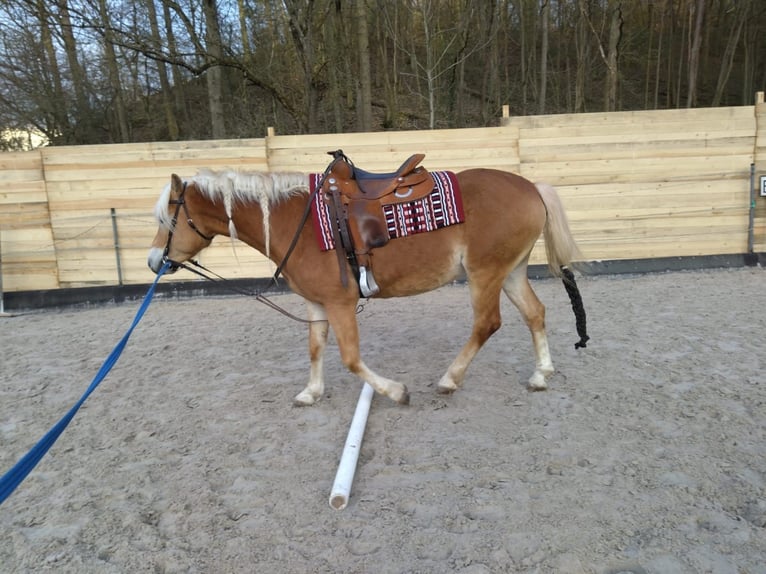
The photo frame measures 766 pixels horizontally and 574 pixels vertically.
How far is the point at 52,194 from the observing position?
23.1 ft

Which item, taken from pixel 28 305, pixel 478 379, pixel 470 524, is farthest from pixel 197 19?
pixel 470 524

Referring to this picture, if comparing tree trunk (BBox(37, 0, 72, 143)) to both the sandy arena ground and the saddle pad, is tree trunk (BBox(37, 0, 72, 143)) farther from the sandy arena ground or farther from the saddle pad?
the saddle pad

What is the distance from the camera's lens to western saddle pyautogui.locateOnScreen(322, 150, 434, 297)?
3.09 meters

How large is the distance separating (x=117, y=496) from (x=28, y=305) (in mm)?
6034

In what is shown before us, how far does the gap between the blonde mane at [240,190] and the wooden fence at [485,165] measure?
3.91 meters

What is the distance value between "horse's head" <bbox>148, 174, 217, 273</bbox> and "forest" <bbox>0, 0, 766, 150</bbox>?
297 inches

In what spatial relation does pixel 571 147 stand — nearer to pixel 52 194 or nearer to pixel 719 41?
pixel 52 194

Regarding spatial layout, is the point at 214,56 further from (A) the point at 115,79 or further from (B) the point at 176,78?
(B) the point at 176,78

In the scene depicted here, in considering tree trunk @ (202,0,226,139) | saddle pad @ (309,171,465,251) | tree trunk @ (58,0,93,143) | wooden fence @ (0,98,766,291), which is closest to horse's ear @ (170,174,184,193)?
saddle pad @ (309,171,465,251)

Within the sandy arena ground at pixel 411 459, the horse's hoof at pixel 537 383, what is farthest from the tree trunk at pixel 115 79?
the horse's hoof at pixel 537 383

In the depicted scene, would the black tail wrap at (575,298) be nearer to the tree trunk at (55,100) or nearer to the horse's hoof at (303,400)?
the horse's hoof at (303,400)

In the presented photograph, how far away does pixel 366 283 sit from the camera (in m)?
3.12

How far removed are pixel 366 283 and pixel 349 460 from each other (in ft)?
3.54

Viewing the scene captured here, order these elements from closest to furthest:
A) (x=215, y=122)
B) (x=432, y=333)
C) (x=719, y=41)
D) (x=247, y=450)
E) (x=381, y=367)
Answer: (x=247, y=450)
(x=381, y=367)
(x=432, y=333)
(x=215, y=122)
(x=719, y=41)
